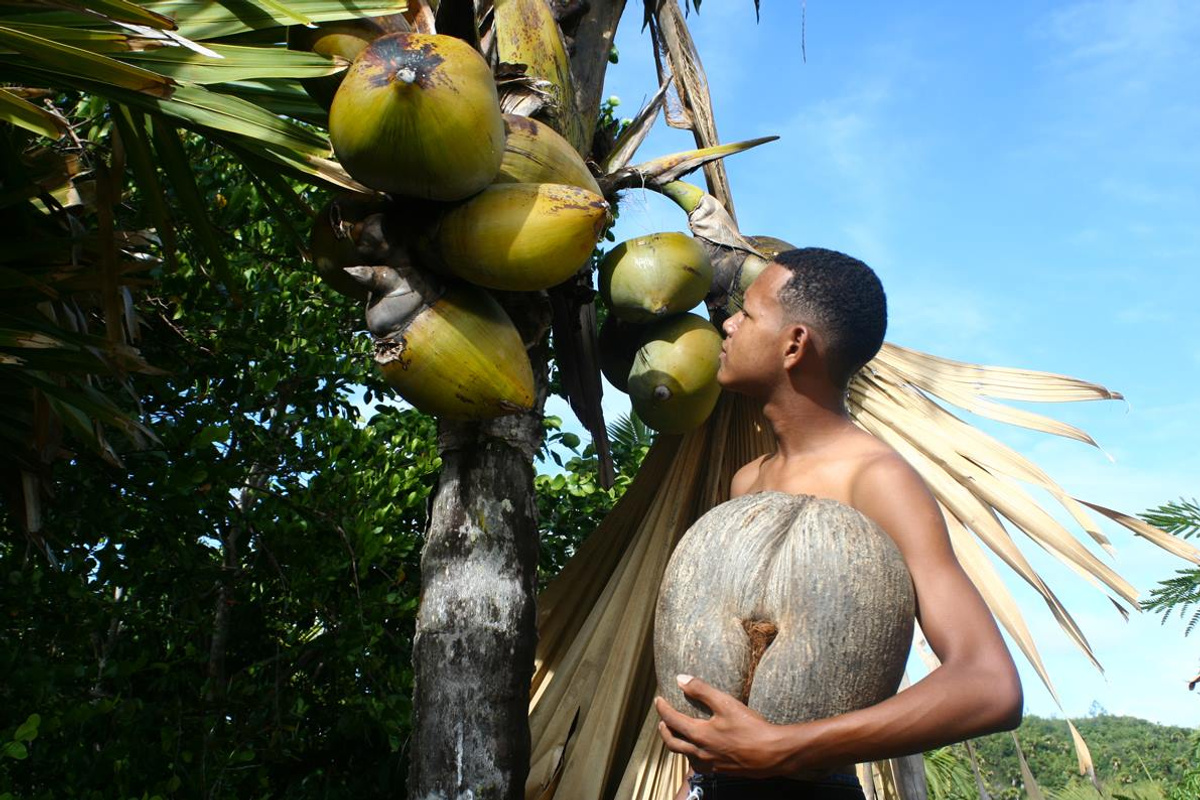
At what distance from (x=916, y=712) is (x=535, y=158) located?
51.5 inches

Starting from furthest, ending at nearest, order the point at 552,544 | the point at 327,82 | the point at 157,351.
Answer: the point at 552,544 → the point at 157,351 → the point at 327,82

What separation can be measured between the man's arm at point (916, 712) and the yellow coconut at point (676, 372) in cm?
72

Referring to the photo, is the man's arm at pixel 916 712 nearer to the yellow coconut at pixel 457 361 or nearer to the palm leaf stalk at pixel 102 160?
the yellow coconut at pixel 457 361

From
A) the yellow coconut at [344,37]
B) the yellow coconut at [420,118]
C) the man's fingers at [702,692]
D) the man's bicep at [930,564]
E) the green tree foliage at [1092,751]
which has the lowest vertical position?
the man's fingers at [702,692]

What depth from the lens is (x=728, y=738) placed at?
1945 millimetres

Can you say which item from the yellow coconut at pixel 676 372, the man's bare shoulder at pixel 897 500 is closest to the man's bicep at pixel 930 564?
the man's bare shoulder at pixel 897 500

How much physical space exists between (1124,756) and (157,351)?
18095mm

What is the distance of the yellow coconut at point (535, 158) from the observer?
231 cm

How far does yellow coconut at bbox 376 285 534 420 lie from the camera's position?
2170 millimetres

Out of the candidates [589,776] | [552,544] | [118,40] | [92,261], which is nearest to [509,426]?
[589,776]

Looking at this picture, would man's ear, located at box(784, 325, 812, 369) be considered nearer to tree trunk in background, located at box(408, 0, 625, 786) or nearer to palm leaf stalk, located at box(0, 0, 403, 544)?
tree trunk in background, located at box(408, 0, 625, 786)

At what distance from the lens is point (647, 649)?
3004 millimetres

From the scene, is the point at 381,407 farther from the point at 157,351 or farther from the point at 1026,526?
the point at 1026,526

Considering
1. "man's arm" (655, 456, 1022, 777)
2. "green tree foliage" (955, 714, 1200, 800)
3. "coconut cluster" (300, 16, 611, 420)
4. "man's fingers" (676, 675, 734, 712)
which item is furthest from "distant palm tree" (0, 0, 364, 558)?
"green tree foliage" (955, 714, 1200, 800)
